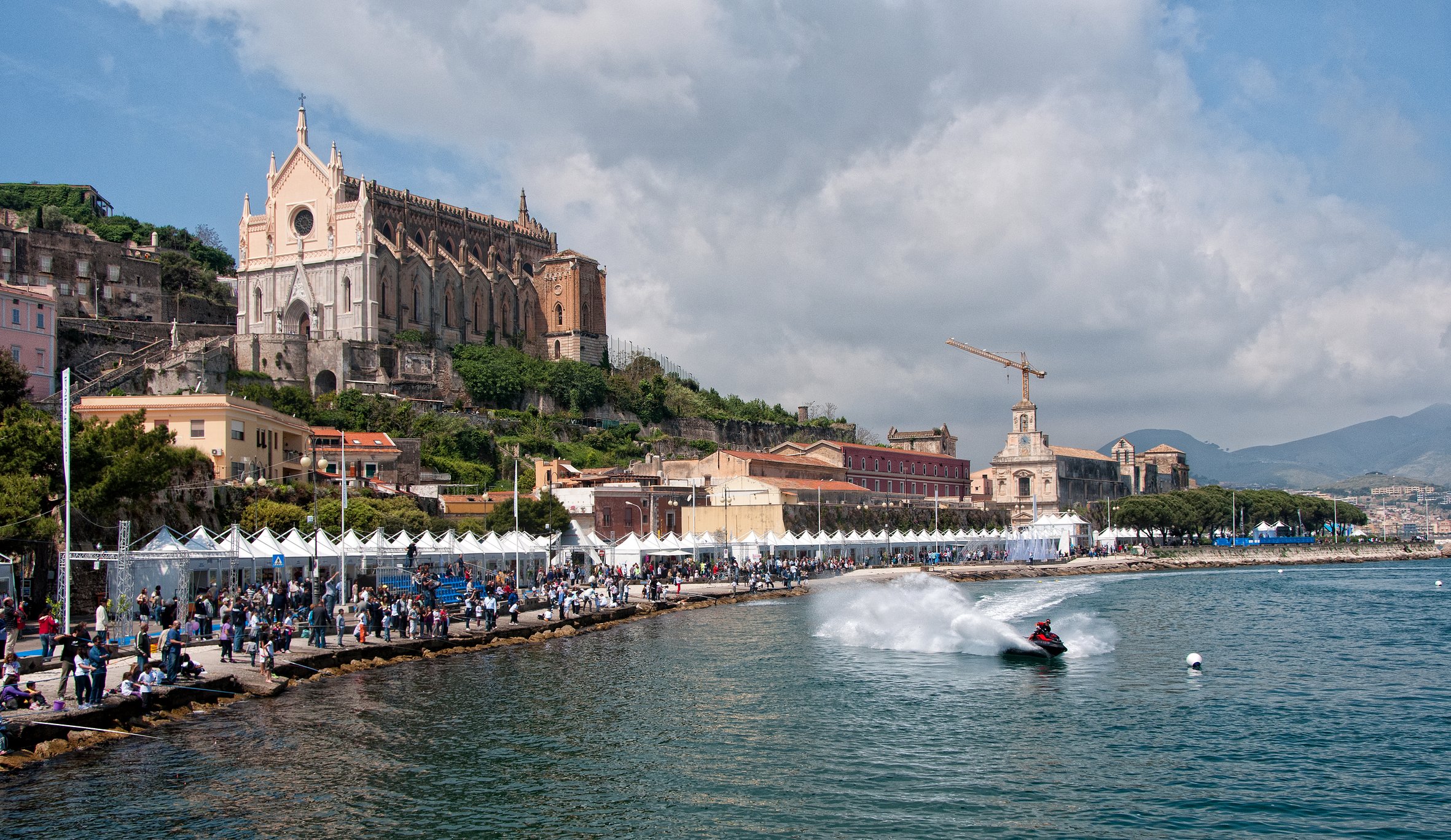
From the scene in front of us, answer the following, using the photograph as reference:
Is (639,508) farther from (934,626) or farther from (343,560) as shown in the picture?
(343,560)

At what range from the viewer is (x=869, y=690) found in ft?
96.1

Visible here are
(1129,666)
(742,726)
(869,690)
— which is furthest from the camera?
(1129,666)

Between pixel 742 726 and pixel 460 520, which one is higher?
pixel 460 520

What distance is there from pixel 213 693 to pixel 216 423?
24.2 m

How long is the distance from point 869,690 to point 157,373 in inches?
2360

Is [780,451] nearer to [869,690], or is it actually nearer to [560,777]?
[869,690]

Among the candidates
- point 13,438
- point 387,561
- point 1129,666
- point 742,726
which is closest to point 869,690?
point 742,726

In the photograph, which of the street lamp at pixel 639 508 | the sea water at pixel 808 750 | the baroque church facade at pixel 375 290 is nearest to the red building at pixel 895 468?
the baroque church facade at pixel 375 290

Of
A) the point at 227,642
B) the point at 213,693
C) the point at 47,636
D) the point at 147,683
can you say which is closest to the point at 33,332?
the point at 227,642

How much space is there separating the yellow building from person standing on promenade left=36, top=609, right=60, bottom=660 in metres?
19.9

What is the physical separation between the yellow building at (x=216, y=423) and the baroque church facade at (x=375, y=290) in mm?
33269

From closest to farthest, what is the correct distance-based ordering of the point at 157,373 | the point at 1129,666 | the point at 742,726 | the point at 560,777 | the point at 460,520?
the point at 560,777, the point at 742,726, the point at 1129,666, the point at 460,520, the point at 157,373

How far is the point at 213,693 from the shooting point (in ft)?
85.6

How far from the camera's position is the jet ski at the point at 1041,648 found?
34844mm
